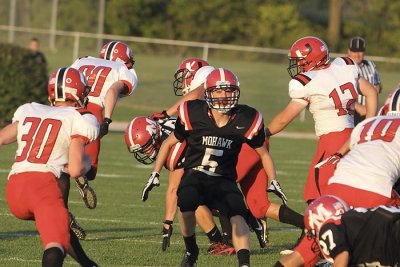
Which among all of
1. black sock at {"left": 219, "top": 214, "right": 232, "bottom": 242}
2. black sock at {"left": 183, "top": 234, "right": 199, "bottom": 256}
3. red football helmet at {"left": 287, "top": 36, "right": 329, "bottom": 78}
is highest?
red football helmet at {"left": 287, "top": 36, "right": 329, "bottom": 78}

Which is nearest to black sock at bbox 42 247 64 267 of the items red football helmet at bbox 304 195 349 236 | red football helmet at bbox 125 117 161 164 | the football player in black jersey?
red football helmet at bbox 304 195 349 236

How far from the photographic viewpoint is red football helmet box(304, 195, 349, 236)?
5.84 meters

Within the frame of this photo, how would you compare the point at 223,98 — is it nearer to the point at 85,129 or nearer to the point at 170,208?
the point at 85,129

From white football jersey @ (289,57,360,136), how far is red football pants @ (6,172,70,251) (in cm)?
237

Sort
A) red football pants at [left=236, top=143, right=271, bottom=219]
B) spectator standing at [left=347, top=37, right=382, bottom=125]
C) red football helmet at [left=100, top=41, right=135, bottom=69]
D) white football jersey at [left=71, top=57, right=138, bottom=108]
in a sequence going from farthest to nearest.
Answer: spectator standing at [left=347, top=37, right=382, bottom=125], red football helmet at [left=100, top=41, right=135, bottom=69], white football jersey at [left=71, top=57, right=138, bottom=108], red football pants at [left=236, top=143, right=271, bottom=219]

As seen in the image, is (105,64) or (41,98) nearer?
(105,64)

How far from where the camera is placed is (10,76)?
19766 mm

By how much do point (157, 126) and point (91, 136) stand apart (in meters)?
2.14

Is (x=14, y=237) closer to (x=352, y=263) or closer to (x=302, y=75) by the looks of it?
(x=302, y=75)

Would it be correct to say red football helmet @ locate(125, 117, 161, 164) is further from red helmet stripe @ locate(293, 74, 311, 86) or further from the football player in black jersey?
red helmet stripe @ locate(293, 74, 311, 86)

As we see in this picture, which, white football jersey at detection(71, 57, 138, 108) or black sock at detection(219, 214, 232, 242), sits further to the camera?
white football jersey at detection(71, 57, 138, 108)

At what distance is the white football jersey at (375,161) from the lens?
620 centimetres

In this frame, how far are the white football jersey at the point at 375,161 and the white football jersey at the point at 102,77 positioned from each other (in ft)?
12.3

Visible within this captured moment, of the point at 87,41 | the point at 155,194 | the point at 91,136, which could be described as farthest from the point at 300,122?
the point at 91,136
